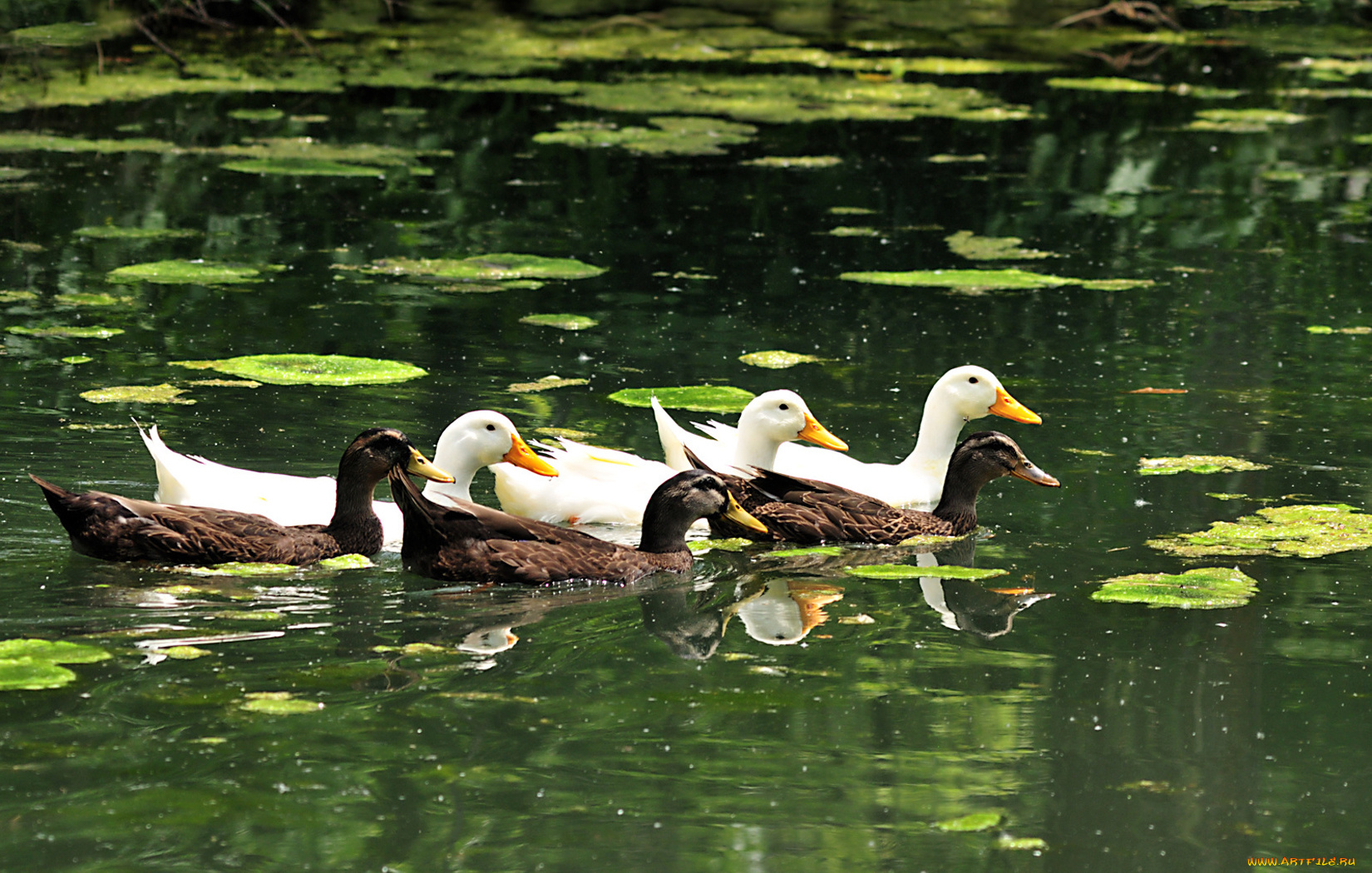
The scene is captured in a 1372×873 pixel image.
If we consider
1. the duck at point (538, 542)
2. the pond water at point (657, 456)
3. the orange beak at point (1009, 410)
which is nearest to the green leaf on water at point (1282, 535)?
the pond water at point (657, 456)

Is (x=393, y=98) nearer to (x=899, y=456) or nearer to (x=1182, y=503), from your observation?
(x=899, y=456)

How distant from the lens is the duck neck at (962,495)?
732cm

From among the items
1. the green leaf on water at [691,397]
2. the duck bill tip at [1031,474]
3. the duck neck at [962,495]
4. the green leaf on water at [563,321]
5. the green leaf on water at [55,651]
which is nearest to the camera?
the green leaf on water at [55,651]

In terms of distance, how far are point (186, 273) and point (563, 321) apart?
2507 millimetres

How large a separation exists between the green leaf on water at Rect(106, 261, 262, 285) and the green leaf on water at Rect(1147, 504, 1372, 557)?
6248mm

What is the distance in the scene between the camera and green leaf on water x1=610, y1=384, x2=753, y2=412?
8.76 meters

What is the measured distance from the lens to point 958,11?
78.5ft

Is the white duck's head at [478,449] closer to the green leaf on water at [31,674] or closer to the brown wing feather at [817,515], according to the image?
the brown wing feather at [817,515]

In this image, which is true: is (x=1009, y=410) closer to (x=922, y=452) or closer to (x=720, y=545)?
(x=922, y=452)

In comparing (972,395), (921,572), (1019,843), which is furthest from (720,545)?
(1019,843)

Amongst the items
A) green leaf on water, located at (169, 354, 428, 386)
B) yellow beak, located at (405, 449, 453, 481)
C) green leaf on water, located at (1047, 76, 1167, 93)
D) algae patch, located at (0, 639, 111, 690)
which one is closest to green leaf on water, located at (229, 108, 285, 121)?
green leaf on water, located at (169, 354, 428, 386)

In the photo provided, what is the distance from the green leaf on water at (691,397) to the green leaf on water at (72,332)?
112 inches

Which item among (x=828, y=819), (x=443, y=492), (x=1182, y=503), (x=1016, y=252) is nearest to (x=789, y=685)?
(x=828, y=819)

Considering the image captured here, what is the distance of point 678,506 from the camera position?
672 cm
